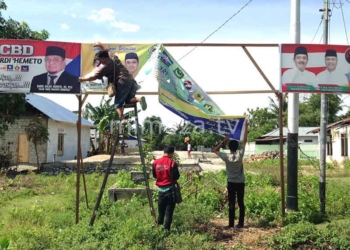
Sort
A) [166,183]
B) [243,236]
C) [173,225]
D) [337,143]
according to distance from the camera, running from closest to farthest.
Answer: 1. [166,183]
2. [243,236]
3. [173,225]
4. [337,143]

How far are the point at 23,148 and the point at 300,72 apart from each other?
21278mm

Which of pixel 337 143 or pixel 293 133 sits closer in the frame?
pixel 293 133

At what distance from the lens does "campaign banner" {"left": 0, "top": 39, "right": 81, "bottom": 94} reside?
7.32m

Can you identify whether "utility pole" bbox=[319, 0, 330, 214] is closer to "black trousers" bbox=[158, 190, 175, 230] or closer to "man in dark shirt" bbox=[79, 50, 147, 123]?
"black trousers" bbox=[158, 190, 175, 230]

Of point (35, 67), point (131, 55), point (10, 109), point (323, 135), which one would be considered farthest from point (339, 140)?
point (35, 67)

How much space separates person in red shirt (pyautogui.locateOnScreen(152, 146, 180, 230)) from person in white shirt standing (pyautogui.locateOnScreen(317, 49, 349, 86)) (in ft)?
10.8

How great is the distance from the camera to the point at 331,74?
301 inches

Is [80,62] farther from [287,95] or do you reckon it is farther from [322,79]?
[322,79]

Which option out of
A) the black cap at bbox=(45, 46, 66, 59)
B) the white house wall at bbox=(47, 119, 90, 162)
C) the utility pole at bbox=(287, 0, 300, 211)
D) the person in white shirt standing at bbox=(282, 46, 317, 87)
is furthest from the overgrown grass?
the white house wall at bbox=(47, 119, 90, 162)

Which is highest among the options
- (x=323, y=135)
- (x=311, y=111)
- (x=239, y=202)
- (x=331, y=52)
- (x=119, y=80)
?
(x=311, y=111)

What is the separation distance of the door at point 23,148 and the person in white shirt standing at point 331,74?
21165 millimetres

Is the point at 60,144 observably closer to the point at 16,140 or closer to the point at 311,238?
the point at 16,140

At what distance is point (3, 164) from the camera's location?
20766 millimetres

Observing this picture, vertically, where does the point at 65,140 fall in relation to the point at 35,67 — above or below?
below
